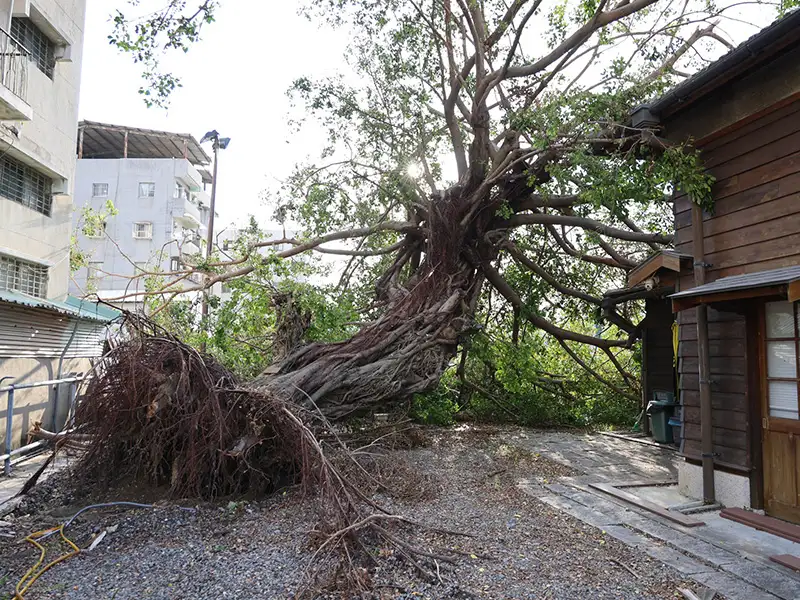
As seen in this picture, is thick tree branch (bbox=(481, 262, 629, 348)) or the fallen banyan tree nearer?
the fallen banyan tree

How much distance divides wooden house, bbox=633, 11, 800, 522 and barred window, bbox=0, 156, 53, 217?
11398 millimetres

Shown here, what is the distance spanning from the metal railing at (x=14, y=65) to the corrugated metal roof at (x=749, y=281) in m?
11.4

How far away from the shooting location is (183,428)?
562 centimetres

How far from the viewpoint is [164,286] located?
1129 centimetres

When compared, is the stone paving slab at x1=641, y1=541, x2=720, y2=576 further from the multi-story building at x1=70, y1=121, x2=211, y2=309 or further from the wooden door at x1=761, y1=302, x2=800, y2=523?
the multi-story building at x1=70, y1=121, x2=211, y2=309

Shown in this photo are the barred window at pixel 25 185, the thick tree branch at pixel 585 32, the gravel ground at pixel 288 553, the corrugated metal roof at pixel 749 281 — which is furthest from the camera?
the barred window at pixel 25 185

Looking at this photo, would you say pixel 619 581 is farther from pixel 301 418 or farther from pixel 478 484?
pixel 301 418

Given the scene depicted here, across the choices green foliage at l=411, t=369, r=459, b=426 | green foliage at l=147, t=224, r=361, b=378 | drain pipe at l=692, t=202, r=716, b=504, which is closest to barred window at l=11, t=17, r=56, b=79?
green foliage at l=147, t=224, r=361, b=378

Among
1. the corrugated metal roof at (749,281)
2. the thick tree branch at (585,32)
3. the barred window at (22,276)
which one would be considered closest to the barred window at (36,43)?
the barred window at (22,276)

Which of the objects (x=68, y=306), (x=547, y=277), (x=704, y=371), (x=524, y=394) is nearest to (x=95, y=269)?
(x=68, y=306)

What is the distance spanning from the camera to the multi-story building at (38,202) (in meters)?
9.28

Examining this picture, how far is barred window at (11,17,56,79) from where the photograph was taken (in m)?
10.7

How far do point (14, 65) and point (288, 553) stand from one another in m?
10.9

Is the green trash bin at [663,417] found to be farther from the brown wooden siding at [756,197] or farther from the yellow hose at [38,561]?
the yellow hose at [38,561]
